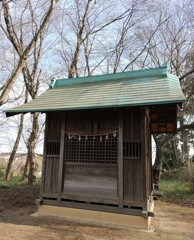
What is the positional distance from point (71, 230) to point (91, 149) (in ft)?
7.18

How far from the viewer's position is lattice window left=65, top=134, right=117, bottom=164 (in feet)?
21.9

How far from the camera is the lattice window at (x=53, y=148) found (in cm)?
723

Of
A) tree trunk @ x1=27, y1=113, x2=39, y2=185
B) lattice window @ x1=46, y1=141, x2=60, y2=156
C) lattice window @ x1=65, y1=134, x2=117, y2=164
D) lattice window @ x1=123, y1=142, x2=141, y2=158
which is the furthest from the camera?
tree trunk @ x1=27, y1=113, x2=39, y2=185

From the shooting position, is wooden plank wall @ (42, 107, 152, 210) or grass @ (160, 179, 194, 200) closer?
wooden plank wall @ (42, 107, 152, 210)

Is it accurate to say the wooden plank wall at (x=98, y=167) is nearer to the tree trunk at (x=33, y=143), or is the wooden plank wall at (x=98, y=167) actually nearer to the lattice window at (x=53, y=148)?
the lattice window at (x=53, y=148)

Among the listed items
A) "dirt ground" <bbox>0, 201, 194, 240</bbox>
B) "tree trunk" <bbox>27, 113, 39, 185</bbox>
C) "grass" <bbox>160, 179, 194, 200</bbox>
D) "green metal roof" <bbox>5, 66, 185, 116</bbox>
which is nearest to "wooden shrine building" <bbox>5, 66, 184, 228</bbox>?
"green metal roof" <bbox>5, 66, 185, 116</bbox>

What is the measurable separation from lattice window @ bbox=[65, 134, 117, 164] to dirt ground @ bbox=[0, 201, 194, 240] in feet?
5.74

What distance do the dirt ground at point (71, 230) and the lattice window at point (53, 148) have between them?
1.88 m

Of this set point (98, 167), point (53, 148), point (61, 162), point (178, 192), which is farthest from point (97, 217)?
point (178, 192)

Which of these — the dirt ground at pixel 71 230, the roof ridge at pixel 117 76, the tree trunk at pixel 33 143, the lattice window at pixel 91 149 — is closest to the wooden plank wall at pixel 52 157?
the lattice window at pixel 91 149

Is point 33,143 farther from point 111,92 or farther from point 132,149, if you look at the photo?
point 132,149

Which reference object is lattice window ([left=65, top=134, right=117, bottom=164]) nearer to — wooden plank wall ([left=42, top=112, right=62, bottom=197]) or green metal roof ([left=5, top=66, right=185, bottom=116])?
wooden plank wall ([left=42, top=112, right=62, bottom=197])

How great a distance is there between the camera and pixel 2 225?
6.02m

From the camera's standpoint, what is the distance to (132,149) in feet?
21.1
